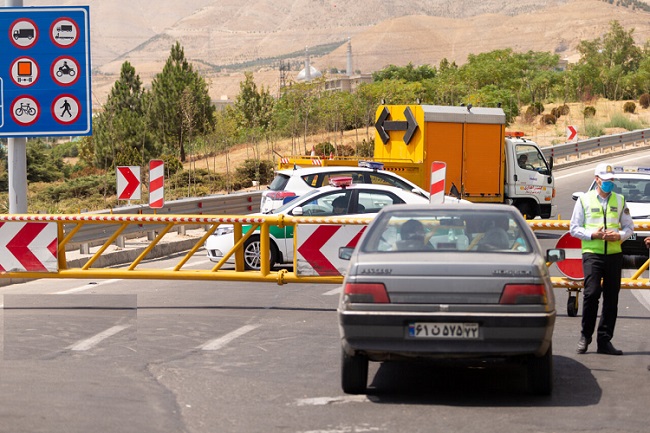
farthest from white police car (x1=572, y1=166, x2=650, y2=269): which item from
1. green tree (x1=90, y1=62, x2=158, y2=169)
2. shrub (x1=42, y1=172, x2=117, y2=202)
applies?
green tree (x1=90, y1=62, x2=158, y2=169)

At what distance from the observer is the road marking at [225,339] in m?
10.3

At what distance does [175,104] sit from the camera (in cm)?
6838

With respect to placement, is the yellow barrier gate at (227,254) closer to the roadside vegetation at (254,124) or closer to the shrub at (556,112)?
the roadside vegetation at (254,124)

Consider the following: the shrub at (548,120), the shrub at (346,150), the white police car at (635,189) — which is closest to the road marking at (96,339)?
the white police car at (635,189)

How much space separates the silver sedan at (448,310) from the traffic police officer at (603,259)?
2095mm

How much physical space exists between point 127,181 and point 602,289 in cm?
1290

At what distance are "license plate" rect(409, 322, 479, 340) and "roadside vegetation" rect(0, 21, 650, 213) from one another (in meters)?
33.8

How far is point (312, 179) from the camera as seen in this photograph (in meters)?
19.9

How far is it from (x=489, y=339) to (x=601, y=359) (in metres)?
2.49

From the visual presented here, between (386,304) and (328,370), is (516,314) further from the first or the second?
(328,370)

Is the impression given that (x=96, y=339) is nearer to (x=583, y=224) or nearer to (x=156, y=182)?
(x=583, y=224)

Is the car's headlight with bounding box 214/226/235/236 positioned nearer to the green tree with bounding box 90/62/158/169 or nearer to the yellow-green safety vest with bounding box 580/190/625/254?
the yellow-green safety vest with bounding box 580/190/625/254

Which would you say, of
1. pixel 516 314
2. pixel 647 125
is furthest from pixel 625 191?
pixel 647 125

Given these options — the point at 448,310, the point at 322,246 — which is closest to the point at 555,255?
the point at 448,310
